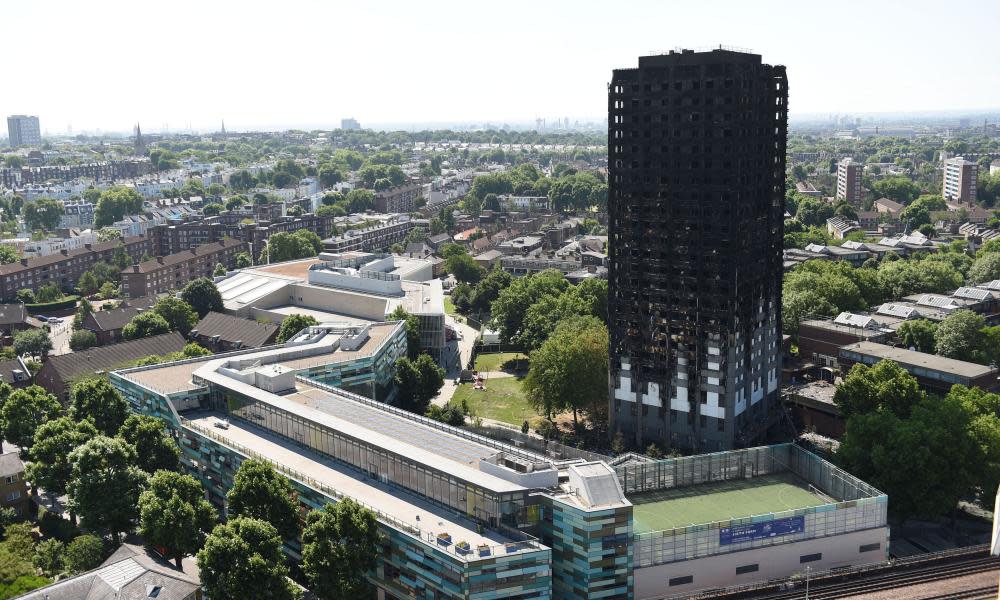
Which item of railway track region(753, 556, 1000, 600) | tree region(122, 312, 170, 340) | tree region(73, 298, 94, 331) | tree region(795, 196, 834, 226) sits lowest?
railway track region(753, 556, 1000, 600)

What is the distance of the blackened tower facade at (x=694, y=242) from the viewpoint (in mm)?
68875

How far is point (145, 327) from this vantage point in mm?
101500

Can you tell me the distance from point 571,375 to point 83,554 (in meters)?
39.9

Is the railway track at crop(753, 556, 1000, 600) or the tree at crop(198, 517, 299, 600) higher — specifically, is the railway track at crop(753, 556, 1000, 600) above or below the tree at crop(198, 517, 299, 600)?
below

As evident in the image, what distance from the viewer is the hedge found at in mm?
129750

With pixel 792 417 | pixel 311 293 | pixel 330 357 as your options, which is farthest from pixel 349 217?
pixel 792 417

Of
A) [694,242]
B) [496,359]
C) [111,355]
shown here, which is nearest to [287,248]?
[496,359]

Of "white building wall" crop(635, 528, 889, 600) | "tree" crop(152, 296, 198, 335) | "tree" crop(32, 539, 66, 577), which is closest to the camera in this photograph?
"white building wall" crop(635, 528, 889, 600)

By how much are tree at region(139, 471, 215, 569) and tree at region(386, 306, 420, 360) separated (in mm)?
39167

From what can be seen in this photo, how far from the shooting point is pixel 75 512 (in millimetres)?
58969

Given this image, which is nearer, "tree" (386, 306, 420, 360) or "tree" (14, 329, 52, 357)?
"tree" (386, 306, 420, 360)

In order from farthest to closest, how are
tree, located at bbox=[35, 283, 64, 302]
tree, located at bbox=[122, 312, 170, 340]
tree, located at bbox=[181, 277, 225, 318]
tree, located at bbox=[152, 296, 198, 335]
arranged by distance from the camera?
1. tree, located at bbox=[35, 283, 64, 302]
2. tree, located at bbox=[181, 277, 225, 318]
3. tree, located at bbox=[152, 296, 198, 335]
4. tree, located at bbox=[122, 312, 170, 340]

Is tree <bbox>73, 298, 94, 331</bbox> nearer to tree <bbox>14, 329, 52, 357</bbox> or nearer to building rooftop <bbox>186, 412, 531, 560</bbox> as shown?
tree <bbox>14, 329, 52, 357</bbox>

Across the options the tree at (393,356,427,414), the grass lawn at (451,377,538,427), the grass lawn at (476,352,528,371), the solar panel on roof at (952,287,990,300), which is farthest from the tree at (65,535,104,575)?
the solar panel on roof at (952,287,990,300)
